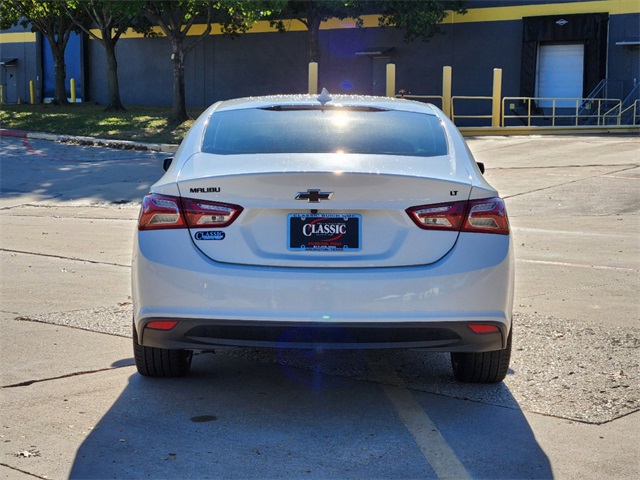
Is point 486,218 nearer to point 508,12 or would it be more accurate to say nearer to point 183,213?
point 183,213

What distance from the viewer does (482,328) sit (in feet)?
16.9

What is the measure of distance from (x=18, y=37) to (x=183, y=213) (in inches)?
1955

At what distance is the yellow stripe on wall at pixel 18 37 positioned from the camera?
50838 millimetres

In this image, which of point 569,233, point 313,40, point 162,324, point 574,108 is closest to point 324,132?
point 162,324

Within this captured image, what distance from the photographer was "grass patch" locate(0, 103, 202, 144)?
2963 centimetres

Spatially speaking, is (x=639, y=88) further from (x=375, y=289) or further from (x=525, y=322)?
(x=375, y=289)

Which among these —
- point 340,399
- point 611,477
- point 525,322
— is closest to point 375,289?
point 340,399

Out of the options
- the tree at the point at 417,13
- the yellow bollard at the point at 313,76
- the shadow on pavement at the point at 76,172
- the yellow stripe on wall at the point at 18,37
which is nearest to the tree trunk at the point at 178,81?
the yellow bollard at the point at 313,76

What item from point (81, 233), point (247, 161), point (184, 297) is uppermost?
point (247, 161)

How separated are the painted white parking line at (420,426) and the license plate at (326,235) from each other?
0.92m

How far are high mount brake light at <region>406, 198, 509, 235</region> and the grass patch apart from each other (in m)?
23.2

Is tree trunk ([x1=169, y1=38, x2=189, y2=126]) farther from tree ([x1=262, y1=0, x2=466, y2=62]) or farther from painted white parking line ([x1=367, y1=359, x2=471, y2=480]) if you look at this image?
painted white parking line ([x1=367, y1=359, x2=471, y2=480])

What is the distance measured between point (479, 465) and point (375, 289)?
983mm

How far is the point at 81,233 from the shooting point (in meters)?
12.5
